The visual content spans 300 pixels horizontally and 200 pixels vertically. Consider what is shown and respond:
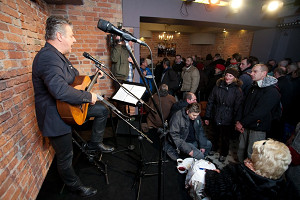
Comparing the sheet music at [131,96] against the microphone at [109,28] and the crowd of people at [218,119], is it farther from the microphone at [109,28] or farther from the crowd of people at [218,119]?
the microphone at [109,28]

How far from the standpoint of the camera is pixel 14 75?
148cm

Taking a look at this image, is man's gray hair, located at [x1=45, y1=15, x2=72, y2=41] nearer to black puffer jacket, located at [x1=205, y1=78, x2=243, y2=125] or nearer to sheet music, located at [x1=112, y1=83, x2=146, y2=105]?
sheet music, located at [x1=112, y1=83, x2=146, y2=105]

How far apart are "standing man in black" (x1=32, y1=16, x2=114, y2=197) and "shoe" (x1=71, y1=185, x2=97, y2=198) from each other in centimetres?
15

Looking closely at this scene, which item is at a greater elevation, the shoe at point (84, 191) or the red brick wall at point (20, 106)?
the red brick wall at point (20, 106)

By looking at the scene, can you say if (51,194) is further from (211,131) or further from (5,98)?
(211,131)

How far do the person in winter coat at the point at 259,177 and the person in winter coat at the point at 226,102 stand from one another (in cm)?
121

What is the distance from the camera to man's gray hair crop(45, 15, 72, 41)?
4.63ft

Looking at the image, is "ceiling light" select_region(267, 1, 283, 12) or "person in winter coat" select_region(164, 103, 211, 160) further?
"ceiling light" select_region(267, 1, 283, 12)

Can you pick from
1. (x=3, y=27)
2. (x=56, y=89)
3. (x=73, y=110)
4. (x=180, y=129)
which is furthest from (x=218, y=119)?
(x=3, y=27)

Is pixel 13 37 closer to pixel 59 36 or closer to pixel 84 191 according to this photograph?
pixel 59 36

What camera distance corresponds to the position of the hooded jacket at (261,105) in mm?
2135

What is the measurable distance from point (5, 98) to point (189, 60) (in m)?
4.03

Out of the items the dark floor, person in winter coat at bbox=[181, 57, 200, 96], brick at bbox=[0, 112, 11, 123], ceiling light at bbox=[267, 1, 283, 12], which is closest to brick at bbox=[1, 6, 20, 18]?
brick at bbox=[0, 112, 11, 123]

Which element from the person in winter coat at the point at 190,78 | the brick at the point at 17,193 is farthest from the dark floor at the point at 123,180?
the person in winter coat at the point at 190,78
